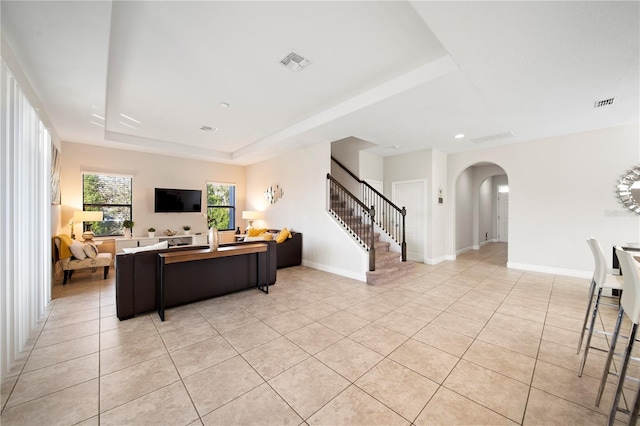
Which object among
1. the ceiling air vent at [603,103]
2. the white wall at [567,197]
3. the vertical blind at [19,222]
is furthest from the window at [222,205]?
the ceiling air vent at [603,103]

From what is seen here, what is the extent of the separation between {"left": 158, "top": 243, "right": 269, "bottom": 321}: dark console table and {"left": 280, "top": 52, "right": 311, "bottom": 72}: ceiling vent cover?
2.61m

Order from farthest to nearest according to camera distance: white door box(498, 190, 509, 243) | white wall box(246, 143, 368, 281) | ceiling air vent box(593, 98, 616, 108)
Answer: white door box(498, 190, 509, 243), white wall box(246, 143, 368, 281), ceiling air vent box(593, 98, 616, 108)

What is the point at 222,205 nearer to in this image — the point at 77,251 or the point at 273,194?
the point at 273,194

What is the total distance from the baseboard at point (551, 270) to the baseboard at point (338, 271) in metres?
3.74

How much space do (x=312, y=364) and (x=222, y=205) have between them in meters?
7.11

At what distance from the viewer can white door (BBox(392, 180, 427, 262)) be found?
6.46m

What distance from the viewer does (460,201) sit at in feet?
25.9

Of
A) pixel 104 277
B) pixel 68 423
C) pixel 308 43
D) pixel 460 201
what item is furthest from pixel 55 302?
pixel 460 201

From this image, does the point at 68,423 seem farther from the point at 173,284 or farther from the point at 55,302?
the point at 55,302

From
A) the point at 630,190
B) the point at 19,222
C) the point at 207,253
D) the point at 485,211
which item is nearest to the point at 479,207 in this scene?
the point at 485,211

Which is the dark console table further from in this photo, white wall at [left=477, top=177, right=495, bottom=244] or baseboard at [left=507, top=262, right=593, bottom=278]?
white wall at [left=477, top=177, right=495, bottom=244]

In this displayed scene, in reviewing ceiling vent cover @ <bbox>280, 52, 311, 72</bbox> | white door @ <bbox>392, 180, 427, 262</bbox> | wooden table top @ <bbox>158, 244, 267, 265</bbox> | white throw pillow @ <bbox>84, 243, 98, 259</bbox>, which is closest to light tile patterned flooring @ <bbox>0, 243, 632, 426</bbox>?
wooden table top @ <bbox>158, 244, 267, 265</bbox>

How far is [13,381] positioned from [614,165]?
874cm

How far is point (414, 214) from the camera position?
666cm
